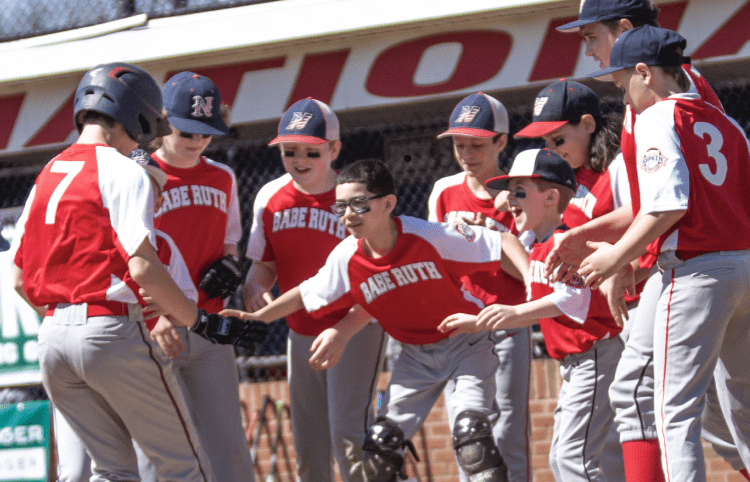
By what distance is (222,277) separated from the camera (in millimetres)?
4309

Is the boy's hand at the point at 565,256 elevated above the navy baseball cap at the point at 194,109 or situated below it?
below

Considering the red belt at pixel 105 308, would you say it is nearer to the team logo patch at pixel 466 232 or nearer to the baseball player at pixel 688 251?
the team logo patch at pixel 466 232

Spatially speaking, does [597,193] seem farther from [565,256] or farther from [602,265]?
[602,265]

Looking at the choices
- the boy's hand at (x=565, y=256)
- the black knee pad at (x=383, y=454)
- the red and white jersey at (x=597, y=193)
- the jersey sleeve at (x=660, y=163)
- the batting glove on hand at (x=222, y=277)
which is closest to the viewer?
the jersey sleeve at (x=660, y=163)

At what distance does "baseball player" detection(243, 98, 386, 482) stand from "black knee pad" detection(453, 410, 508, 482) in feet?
3.08

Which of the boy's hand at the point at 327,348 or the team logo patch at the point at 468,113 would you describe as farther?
the team logo patch at the point at 468,113

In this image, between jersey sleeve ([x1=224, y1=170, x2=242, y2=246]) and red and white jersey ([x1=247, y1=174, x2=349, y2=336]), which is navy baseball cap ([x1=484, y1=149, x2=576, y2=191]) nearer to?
red and white jersey ([x1=247, y1=174, x2=349, y2=336])

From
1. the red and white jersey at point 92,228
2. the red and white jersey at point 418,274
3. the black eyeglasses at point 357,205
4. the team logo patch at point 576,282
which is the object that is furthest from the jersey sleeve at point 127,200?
the team logo patch at point 576,282

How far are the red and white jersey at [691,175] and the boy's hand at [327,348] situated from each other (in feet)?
4.93

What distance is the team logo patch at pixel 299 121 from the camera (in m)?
4.51

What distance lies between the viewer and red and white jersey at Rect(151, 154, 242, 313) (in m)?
4.39

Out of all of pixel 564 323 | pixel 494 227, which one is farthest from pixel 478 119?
pixel 564 323

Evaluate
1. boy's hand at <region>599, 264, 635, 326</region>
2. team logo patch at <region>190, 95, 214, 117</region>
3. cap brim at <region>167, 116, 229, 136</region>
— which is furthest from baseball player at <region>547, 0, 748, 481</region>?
team logo patch at <region>190, 95, 214, 117</region>

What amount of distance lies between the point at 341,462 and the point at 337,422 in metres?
0.21
